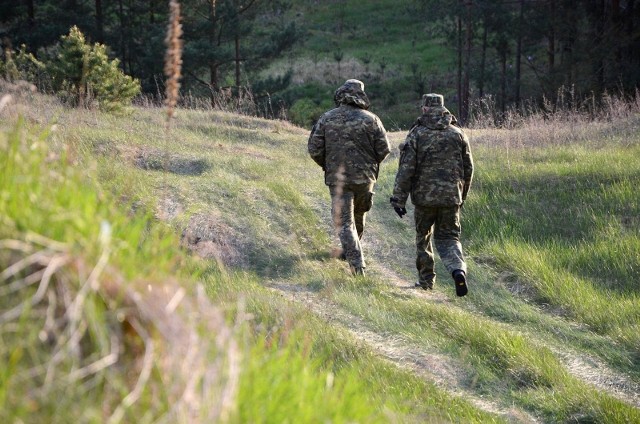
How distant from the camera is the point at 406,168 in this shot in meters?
9.23

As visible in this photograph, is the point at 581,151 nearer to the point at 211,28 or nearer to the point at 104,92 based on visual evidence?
A: the point at 104,92

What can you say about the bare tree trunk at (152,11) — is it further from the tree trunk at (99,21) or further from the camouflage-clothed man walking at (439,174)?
the camouflage-clothed man walking at (439,174)

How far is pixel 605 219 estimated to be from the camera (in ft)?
38.4

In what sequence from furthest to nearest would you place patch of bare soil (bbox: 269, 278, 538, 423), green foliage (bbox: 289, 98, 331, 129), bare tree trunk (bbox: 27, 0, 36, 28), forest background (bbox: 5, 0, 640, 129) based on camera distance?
green foliage (bbox: 289, 98, 331, 129), bare tree trunk (bbox: 27, 0, 36, 28), forest background (bbox: 5, 0, 640, 129), patch of bare soil (bbox: 269, 278, 538, 423)

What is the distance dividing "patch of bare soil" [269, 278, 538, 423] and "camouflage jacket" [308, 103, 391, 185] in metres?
2.08

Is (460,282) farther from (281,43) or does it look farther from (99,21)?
(99,21)

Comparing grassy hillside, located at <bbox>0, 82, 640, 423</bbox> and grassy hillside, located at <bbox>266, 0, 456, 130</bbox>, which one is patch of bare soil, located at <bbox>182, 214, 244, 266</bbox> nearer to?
grassy hillside, located at <bbox>0, 82, 640, 423</bbox>

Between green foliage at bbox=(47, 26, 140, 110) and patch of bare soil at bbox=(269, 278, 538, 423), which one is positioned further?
green foliage at bbox=(47, 26, 140, 110)

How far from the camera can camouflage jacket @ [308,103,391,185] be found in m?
9.74

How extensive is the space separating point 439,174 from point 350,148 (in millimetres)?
1237

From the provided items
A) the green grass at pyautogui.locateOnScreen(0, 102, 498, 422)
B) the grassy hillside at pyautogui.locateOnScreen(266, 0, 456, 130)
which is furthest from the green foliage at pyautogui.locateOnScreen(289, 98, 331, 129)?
the green grass at pyautogui.locateOnScreen(0, 102, 498, 422)

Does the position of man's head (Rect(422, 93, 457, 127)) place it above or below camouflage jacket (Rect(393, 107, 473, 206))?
above

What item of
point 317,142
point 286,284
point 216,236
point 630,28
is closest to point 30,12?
point 630,28

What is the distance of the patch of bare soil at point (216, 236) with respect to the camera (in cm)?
985
